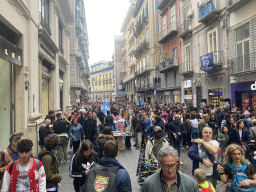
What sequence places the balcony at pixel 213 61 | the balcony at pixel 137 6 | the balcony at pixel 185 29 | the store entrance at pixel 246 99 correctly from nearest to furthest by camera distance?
the store entrance at pixel 246 99 < the balcony at pixel 213 61 < the balcony at pixel 185 29 < the balcony at pixel 137 6

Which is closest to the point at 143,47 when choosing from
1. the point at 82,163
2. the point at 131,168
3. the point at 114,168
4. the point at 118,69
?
the point at 131,168

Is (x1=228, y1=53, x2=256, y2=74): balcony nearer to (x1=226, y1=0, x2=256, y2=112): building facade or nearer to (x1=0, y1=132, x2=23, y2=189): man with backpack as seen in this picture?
(x1=226, y1=0, x2=256, y2=112): building facade

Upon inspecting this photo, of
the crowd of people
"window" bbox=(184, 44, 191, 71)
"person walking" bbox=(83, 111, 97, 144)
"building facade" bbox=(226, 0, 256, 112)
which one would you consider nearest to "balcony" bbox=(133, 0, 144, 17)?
"window" bbox=(184, 44, 191, 71)

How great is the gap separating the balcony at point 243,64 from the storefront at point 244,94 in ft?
2.93

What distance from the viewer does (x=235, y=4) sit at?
14.6m

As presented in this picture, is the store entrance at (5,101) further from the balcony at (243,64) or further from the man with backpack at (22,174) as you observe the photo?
the balcony at (243,64)

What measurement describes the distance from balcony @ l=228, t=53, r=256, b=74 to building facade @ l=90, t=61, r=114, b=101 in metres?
76.2

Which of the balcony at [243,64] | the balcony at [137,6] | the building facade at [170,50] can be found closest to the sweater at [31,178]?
the balcony at [243,64]

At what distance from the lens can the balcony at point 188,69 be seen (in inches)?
878

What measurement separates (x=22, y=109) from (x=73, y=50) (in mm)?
21568

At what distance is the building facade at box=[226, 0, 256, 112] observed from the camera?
14.1 meters

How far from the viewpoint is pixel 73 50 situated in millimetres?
28969

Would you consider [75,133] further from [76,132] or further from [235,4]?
[235,4]

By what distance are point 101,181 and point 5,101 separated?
6877 millimetres
